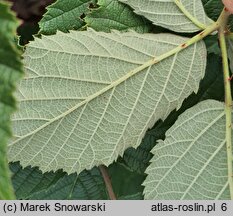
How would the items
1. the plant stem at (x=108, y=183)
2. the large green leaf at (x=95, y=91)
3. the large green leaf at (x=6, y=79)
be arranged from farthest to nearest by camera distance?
the plant stem at (x=108, y=183)
the large green leaf at (x=95, y=91)
the large green leaf at (x=6, y=79)

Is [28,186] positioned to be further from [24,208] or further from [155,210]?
[155,210]

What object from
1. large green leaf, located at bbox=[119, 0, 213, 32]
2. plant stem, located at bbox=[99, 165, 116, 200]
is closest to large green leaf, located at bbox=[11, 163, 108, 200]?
plant stem, located at bbox=[99, 165, 116, 200]

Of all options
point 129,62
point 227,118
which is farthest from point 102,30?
point 227,118

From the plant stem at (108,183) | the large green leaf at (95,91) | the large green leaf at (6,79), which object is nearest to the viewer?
the large green leaf at (6,79)

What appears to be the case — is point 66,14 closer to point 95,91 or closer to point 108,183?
point 95,91

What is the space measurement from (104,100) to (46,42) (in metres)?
0.10

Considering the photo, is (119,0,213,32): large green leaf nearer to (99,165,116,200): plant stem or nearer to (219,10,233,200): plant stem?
(219,10,233,200): plant stem

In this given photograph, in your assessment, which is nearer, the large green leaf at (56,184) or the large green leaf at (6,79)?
the large green leaf at (6,79)

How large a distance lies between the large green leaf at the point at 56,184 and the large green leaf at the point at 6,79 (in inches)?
10.1

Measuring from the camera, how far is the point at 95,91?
623mm

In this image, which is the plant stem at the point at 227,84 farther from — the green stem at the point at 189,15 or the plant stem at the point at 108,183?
the plant stem at the point at 108,183

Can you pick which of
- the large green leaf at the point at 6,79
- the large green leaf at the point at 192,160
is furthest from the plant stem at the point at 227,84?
the large green leaf at the point at 6,79

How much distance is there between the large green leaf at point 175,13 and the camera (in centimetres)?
64

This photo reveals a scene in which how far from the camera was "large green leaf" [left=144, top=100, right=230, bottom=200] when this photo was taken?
25.2 inches
